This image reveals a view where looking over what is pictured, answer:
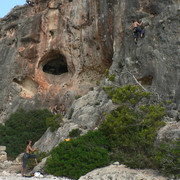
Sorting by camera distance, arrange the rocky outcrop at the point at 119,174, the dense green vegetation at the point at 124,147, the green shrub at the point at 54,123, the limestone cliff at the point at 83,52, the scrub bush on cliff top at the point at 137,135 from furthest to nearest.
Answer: the green shrub at the point at 54,123, the limestone cliff at the point at 83,52, the dense green vegetation at the point at 124,147, the scrub bush on cliff top at the point at 137,135, the rocky outcrop at the point at 119,174

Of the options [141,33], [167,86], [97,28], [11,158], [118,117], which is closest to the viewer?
[118,117]

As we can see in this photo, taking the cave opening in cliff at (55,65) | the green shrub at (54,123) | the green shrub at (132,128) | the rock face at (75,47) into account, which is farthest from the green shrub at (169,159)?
the cave opening in cliff at (55,65)

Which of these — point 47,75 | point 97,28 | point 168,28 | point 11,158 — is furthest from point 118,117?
point 47,75

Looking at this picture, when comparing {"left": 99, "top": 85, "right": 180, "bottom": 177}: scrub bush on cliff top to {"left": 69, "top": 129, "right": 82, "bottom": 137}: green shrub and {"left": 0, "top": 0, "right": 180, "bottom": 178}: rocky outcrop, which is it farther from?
{"left": 69, "top": 129, "right": 82, "bottom": 137}: green shrub

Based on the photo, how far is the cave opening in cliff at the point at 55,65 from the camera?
84.7ft

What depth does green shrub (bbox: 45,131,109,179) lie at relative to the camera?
1019cm

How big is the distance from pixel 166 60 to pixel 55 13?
14.7 meters

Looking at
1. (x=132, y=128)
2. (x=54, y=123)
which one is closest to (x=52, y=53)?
(x=54, y=123)

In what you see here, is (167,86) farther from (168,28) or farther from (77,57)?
(77,57)

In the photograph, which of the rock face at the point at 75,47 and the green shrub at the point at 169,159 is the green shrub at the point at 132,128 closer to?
the green shrub at the point at 169,159

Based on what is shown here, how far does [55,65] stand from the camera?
2742cm

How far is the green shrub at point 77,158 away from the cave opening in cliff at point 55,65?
15439 mm

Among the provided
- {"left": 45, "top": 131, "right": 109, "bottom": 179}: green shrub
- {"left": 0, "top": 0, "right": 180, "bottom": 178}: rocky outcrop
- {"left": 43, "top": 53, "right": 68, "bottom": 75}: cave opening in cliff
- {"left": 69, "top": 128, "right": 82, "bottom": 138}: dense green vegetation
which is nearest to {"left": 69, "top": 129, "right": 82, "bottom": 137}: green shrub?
{"left": 69, "top": 128, "right": 82, "bottom": 138}: dense green vegetation

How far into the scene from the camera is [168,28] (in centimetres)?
1449
